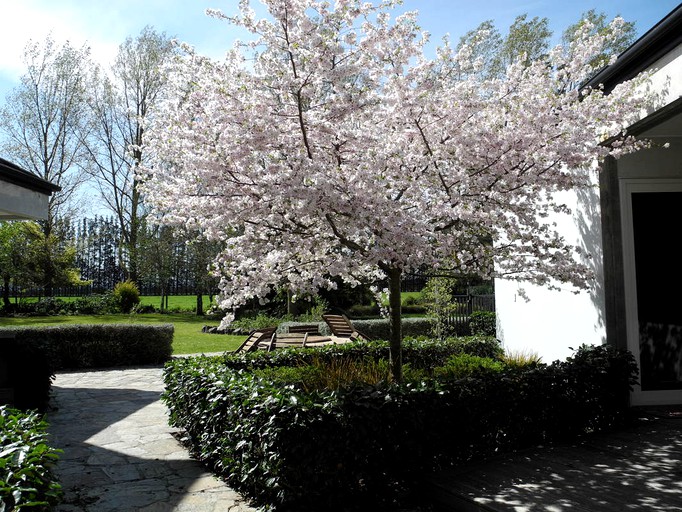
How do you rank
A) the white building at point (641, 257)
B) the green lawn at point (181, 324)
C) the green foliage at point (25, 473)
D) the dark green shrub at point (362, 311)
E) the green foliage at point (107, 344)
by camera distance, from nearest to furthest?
the green foliage at point (25, 473)
the white building at point (641, 257)
the green foliage at point (107, 344)
the green lawn at point (181, 324)
the dark green shrub at point (362, 311)

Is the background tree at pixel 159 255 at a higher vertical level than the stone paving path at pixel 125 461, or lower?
higher

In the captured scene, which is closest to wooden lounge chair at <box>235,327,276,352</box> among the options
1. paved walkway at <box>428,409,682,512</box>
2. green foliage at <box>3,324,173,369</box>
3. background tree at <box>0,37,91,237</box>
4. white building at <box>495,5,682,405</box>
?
green foliage at <box>3,324,173,369</box>

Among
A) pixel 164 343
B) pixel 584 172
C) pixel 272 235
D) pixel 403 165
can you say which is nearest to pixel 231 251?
pixel 272 235

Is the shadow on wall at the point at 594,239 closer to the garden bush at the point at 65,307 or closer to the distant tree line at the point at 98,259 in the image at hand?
the distant tree line at the point at 98,259

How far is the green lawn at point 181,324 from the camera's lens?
14152 millimetres

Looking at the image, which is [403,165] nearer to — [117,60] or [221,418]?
[221,418]

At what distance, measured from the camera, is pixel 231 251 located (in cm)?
516

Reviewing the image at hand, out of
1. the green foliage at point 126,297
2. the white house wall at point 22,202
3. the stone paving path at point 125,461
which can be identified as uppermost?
the white house wall at point 22,202

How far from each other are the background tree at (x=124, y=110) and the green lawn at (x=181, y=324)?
3.67 meters

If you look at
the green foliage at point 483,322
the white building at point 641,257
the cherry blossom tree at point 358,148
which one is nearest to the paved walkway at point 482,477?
the white building at point 641,257

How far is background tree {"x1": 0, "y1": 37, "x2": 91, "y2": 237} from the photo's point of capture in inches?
920

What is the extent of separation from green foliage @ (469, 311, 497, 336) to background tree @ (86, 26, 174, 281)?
15478 millimetres

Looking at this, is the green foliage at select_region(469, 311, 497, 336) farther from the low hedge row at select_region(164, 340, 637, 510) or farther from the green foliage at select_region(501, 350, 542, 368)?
the low hedge row at select_region(164, 340, 637, 510)

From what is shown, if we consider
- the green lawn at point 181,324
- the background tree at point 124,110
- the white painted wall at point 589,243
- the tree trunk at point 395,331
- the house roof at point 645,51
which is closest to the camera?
the house roof at point 645,51
